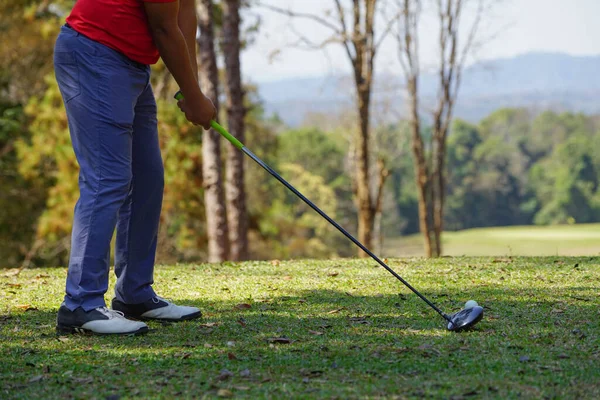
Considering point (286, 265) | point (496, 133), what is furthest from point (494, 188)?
point (286, 265)

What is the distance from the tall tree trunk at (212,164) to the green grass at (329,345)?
24.3 feet

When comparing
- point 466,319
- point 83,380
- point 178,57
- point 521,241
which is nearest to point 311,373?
point 83,380

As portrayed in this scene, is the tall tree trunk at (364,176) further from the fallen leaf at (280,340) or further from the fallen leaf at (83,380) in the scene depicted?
the fallen leaf at (83,380)

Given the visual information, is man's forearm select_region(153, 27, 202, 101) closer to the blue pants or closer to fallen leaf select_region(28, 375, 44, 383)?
the blue pants

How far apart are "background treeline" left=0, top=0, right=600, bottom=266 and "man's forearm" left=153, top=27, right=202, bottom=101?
32.7 feet

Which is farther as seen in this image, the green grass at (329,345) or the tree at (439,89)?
the tree at (439,89)

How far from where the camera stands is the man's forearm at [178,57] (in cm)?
360

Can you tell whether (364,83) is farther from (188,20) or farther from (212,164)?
(188,20)

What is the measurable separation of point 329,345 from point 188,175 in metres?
15.7

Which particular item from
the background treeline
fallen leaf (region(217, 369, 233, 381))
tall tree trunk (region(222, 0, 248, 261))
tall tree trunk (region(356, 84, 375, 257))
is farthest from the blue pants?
tall tree trunk (region(356, 84, 375, 257))

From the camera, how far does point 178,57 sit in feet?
12.0

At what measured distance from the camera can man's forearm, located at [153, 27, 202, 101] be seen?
3.60m

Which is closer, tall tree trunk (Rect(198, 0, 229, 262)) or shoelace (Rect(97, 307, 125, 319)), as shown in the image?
shoelace (Rect(97, 307, 125, 319))

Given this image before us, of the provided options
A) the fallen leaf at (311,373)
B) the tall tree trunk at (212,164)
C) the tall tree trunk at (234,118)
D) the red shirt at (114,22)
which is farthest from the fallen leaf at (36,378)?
the tall tree trunk at (234,118)
